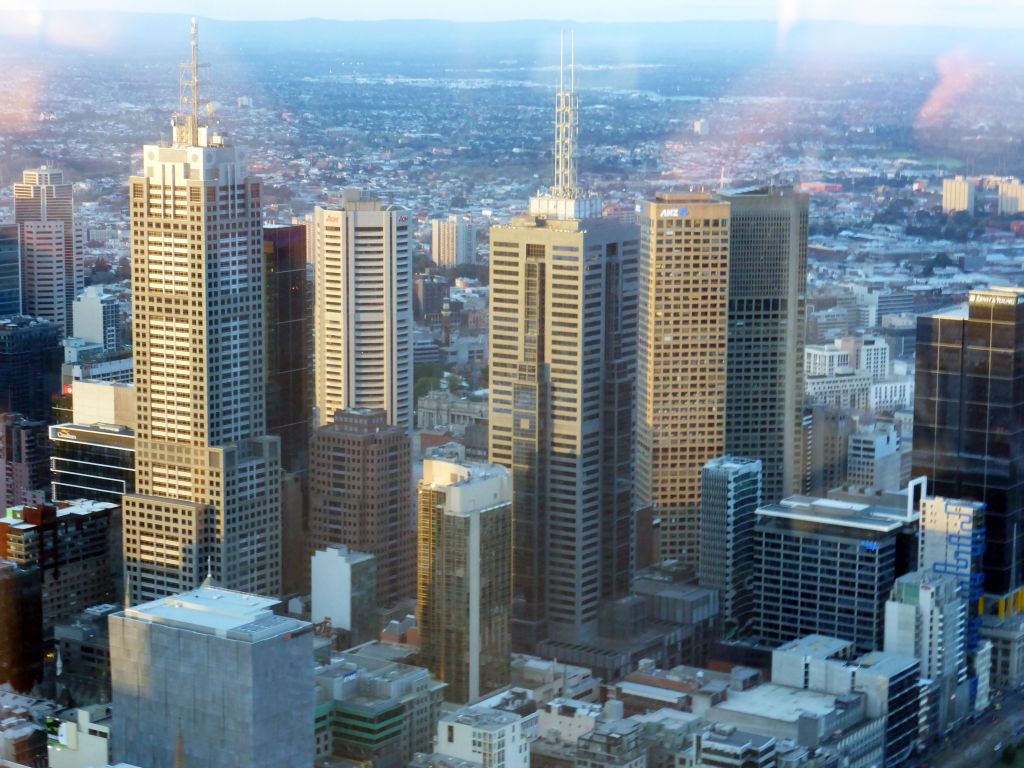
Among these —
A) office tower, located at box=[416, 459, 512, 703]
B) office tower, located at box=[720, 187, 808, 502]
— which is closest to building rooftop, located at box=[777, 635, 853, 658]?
office tower, located at box=[416, 459, 512, 703]

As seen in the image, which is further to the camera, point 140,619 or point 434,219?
point 434,219

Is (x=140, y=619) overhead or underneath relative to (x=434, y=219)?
underneath

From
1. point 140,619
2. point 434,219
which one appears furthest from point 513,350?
point 140,619

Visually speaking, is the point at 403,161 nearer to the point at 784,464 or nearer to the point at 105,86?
the point at 105,86

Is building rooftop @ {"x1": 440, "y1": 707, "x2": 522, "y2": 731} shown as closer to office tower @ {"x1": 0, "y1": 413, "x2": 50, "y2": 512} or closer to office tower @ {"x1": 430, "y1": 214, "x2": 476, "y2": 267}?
office tower @ {"x1": 0, "y1": 413, "x2": 50, "y2": 512}

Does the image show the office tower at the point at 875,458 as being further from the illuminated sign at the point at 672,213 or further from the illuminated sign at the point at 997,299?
the illuminated sign at the point at 672,213

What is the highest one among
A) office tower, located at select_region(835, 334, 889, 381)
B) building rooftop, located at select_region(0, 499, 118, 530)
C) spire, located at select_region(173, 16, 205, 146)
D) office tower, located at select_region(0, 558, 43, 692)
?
spire, located at select_region(173, 16, 205, 146)

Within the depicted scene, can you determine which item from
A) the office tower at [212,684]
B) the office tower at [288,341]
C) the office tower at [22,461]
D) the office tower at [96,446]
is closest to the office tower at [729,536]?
the office tower at [288,341]
